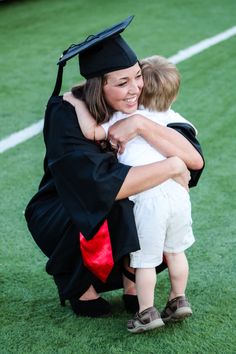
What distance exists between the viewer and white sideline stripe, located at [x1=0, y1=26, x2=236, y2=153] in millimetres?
6184

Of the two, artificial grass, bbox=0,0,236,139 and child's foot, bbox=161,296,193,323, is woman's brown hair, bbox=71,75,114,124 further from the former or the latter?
artificial grass, bbox=0,0,236,139

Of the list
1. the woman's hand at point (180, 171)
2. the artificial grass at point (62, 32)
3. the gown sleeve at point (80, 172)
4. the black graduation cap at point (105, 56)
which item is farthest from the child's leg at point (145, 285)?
the artificial grass at point (62, 32)

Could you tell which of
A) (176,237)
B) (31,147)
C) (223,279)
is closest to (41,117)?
(31,147)

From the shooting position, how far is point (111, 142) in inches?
134

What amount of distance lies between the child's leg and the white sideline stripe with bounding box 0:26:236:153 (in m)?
2.82

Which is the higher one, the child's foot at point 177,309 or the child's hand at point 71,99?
the child's hand at point 71,99

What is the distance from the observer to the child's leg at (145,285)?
3377 mm

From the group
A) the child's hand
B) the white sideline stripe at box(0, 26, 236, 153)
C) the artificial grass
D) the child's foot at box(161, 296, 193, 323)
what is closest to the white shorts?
the child's foot at box(161, 296, 193, 323)

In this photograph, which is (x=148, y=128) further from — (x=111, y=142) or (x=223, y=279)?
(x=223, y=279)

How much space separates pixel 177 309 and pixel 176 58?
5.37 m

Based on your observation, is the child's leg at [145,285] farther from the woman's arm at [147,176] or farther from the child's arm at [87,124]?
the child's arm at [87,124]

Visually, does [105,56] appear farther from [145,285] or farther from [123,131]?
[145,285]

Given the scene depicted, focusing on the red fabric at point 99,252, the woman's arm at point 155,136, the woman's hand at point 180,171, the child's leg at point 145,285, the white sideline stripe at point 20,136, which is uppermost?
the woman's arm at point 155,136

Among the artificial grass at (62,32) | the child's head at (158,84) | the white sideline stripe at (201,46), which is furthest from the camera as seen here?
the white sideline stripe at (201,46)
